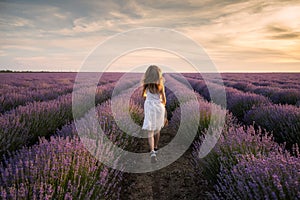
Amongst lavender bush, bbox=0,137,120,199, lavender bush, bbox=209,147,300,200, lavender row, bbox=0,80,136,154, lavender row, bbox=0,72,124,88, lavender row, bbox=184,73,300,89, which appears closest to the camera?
lavender bush, bbox=209,147,300,200

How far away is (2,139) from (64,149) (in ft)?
4.39

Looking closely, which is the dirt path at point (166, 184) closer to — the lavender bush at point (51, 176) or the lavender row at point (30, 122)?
the lavender bush at point (51, 176)

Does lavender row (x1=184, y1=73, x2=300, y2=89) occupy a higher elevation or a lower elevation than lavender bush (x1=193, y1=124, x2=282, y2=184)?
higher

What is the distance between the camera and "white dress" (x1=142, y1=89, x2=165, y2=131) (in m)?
3.93

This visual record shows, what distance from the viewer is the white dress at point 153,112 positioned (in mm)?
3925

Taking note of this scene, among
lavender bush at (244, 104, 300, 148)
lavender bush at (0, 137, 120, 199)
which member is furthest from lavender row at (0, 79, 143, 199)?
lavender bush at (244, 104, 300, 148)

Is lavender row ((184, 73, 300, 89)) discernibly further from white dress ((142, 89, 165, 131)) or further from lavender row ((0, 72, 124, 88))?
lavender row ((0, 72, 124, 88))

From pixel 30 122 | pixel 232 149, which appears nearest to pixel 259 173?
pixel 232 149

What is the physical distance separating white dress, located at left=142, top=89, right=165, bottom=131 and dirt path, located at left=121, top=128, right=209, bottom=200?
666 mm

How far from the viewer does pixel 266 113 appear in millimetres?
4918

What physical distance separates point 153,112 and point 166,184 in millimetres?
1155

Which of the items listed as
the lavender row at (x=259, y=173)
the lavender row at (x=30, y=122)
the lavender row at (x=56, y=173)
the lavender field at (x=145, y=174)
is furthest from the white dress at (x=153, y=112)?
the lavender row at (x=30, y=122)

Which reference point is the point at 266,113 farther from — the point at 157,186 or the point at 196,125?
the point at 157,186

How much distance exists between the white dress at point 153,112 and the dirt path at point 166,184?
666 millimetres
